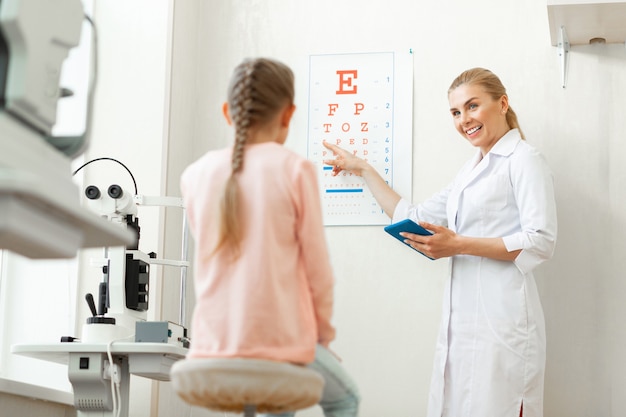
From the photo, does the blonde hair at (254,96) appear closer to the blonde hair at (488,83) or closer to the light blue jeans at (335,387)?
the light blue jeans at (335,387)

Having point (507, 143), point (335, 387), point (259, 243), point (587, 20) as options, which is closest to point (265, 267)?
point (259, 243)

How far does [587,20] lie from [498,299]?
46.2 inches

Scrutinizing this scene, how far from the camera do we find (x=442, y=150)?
371cm

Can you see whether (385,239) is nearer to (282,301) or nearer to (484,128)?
(484,128)

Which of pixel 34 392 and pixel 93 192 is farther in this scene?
pixel 34 392

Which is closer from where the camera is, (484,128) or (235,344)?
(235,344)

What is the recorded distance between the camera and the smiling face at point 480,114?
129 inches

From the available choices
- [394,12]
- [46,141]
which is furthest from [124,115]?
[46,141]

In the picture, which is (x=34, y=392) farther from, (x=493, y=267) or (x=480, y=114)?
(x=480, y=114)

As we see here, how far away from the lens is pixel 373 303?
3.68 meters

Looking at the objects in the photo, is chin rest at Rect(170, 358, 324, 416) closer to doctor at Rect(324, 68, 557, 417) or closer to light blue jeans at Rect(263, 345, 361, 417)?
light blue jeans at Rect(263, 345, 361, 417)

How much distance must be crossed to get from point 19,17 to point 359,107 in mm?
2349

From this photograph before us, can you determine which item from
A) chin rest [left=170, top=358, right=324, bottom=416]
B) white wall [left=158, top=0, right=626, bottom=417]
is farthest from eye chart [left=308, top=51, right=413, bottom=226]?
chin rest [left=170, top=358, right=324, bottom=416]

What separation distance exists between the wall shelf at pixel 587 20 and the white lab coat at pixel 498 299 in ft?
1.66
